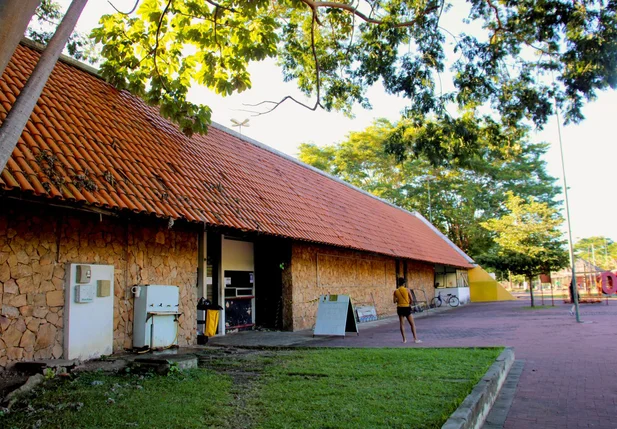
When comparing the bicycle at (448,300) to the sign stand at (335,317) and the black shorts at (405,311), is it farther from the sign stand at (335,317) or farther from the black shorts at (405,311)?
the black shorts at (405,311)

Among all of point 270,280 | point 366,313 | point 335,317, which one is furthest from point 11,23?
point 366,313

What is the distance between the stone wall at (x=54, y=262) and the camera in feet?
26.0

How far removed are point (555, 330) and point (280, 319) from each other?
804 cm

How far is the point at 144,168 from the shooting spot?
10781mm

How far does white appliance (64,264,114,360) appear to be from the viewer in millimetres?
8766

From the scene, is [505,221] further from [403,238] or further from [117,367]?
[117,367]

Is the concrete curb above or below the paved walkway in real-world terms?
above

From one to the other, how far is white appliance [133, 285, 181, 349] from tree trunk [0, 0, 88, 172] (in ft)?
21.4

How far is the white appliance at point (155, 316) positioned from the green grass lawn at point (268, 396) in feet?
5.54

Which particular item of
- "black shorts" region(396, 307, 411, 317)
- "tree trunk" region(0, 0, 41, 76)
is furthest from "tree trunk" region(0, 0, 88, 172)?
"black shorts" region(396, 307, 411, 317)

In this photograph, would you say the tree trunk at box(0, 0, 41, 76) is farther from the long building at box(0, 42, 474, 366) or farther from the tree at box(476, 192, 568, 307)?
the tree at box(476, 192, 568, 307)

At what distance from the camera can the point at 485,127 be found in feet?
37.3

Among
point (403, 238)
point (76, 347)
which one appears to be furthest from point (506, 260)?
point (76, 347)

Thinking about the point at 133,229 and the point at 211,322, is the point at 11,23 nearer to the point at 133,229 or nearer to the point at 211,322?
the point at 133,229
